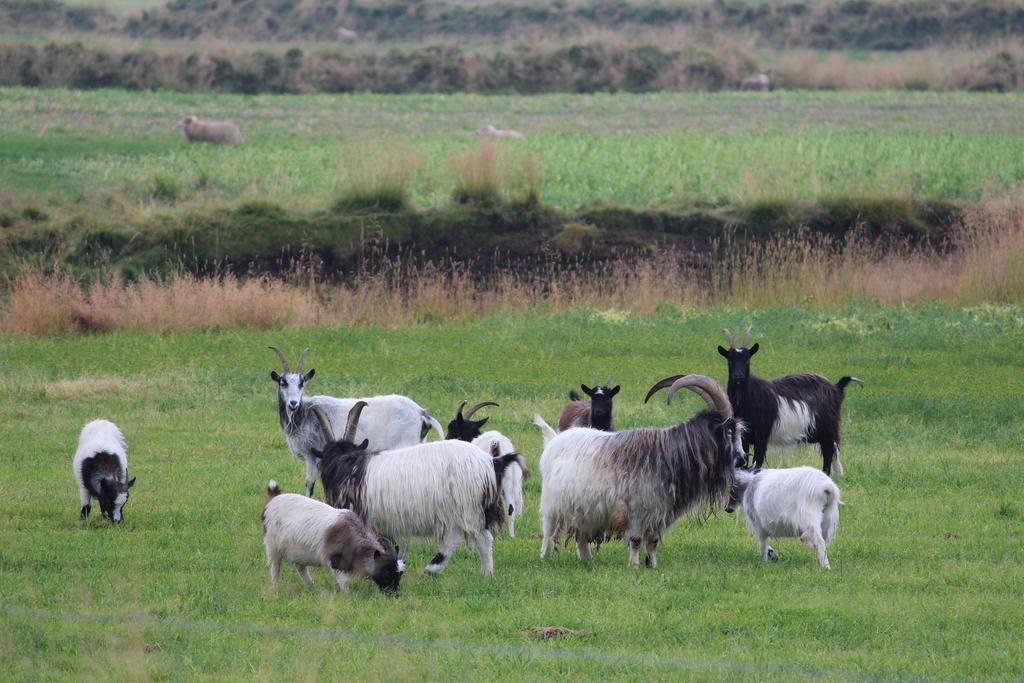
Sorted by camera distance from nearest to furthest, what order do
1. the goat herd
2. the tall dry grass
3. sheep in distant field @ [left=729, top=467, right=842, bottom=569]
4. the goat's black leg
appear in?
the goat herd < sheep in distant field @ [left=729, top=467, right=842, bottom=569] < the goat's black leg < the tall dry grass

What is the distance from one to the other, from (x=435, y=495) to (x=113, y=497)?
3.28 metres

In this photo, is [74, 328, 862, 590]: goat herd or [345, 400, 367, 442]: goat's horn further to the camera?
[345, 400, 367, 442]: goat's horn

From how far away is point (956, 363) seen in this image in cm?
1944

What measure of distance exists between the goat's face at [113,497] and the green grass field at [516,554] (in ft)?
0.54

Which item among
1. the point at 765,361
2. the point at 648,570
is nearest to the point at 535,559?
the point at 648,570

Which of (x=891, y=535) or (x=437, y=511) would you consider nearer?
(x=437, y=511)

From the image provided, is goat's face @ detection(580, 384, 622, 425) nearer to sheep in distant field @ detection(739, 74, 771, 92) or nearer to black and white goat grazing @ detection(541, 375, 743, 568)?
black and white goat grazing @ detection(541, 375, 743, 568)

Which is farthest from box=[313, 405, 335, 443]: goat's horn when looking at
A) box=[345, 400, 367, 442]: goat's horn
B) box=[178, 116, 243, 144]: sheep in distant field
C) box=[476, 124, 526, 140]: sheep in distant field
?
box=[178, 116, 243, 144]: sheep in distant field

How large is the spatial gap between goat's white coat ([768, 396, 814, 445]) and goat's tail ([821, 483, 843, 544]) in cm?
311

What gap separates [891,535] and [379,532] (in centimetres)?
426

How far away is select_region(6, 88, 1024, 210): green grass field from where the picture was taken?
101ft

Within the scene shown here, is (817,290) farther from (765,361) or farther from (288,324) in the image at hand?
(288,324)

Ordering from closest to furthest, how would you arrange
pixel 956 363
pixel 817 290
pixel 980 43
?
pixel 956 363 < pixel 817 290 < pixel 980 43

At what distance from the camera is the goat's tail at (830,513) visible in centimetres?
1051
